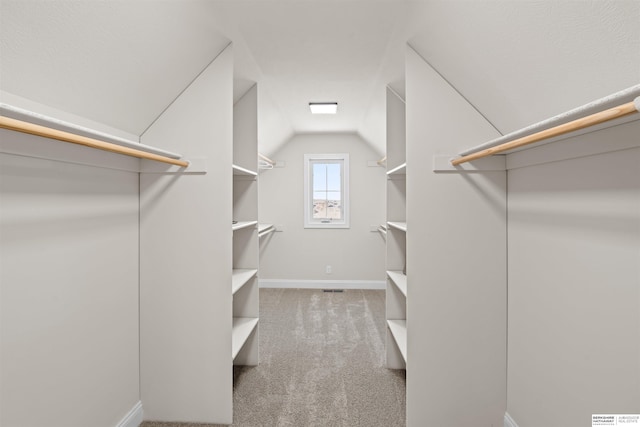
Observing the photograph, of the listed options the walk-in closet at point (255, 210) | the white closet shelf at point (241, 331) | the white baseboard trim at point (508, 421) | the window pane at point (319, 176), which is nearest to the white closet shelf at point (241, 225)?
the walk-in closet at point (255, 210)

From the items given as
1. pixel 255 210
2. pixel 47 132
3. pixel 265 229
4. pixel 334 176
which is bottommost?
pixel 265 229

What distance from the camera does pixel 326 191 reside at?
511 centimetres

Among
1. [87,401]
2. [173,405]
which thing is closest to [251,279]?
[173,405]

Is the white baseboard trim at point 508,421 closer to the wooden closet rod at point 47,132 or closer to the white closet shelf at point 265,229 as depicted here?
the wooden closet rod at point 47,132

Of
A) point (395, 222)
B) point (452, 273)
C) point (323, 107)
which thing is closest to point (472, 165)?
point (452, 273)

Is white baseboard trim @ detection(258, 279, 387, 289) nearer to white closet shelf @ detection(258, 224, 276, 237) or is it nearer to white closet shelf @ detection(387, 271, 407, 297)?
white closet shelf @ detection(258, 224, 276, 237)

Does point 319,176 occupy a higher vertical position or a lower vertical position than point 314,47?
lower

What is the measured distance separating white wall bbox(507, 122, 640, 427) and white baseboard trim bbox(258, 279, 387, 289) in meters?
3.17

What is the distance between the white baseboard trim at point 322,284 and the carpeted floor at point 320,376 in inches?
37.1

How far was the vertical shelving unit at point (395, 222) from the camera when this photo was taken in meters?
2.58

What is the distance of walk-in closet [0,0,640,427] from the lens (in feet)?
3.65

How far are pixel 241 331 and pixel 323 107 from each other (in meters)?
2.27

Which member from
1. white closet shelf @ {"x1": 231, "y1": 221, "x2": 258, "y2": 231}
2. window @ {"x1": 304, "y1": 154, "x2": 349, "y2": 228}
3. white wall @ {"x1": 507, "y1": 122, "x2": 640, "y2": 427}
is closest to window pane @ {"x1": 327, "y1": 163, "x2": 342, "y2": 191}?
window @ {"x1": 304, "y1": 154, "x2": 349, "y2": 228}

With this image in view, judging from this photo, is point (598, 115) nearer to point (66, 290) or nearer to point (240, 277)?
point (66, 290)
